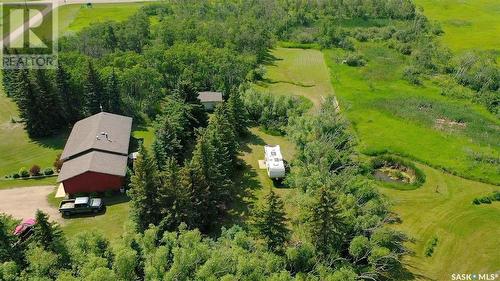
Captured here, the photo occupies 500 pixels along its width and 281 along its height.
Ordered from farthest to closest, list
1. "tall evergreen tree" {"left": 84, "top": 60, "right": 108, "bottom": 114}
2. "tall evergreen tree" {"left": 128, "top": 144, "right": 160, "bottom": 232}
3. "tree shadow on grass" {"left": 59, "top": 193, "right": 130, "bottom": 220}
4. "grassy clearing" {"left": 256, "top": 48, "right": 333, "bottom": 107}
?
"grassy clearing" {"left": 256, "top": 48, "right": 333, "bottom": 107}, "tall evergreen tree" {"left": 84, "top": 60, "right": 108, "bottom": 114}, "tree shadow on grass" {"left": 59, "top": 193, "right": 130, "bottom": 220}, "tall evergreen tree" {"left": 128, "top": 144, "right": 160, "bottom": 232}

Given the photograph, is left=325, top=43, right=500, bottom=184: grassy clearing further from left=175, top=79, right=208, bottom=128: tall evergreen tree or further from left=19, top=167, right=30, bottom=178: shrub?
left=19, top=167, right=30, bottom=178: shrub

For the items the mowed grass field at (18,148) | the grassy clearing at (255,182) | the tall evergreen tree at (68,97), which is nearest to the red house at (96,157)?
the mowed grass field at (18,148)

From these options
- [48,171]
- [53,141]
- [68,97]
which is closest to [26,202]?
[48,171]

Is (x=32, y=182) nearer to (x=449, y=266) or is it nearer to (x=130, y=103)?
(x=130, y=103)

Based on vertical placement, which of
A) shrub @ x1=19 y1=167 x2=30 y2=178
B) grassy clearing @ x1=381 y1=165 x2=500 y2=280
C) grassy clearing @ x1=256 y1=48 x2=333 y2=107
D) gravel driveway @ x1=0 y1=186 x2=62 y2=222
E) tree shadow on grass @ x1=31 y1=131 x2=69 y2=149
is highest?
grassy clearing @ x1=256 y1=48 x2=333 y2=107

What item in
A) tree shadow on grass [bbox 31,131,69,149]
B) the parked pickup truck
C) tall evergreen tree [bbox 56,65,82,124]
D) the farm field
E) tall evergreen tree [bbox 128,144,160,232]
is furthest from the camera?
tall evergreen tree [bbox 56,65,82,124]

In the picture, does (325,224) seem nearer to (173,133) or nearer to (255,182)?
(255,182)

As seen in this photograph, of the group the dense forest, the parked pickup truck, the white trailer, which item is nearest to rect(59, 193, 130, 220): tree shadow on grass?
the parked pickup truck
